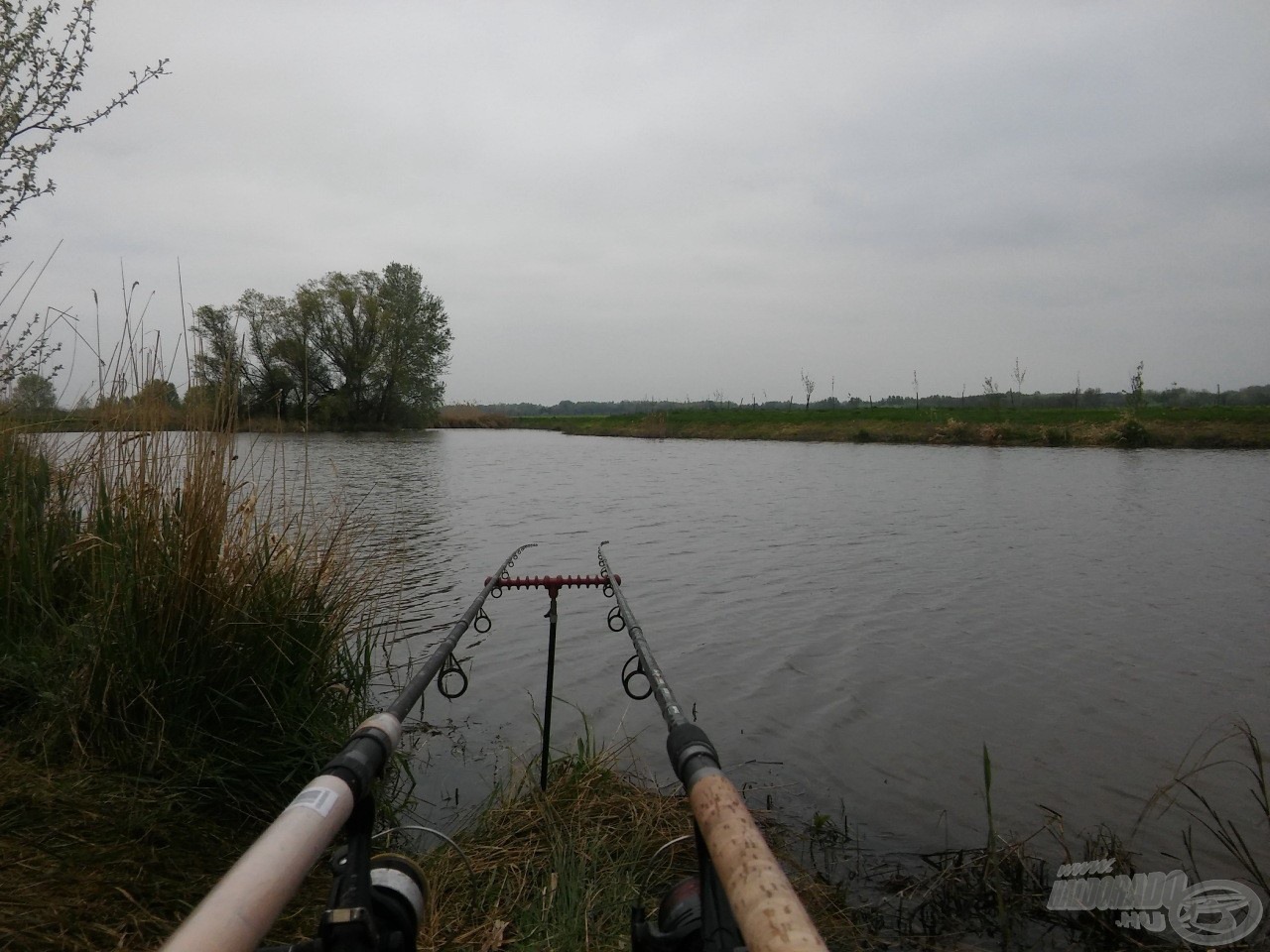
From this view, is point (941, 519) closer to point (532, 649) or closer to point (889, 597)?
point (889, 597)

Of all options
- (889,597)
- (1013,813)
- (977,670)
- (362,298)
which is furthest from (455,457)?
(1013,813)

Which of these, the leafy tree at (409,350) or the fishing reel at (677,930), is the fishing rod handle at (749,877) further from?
the leafy tree at (409,350)

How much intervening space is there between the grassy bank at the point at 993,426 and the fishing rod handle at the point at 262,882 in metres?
38.6

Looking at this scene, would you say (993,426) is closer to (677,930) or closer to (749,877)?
(677,930)

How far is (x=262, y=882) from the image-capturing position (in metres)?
0.92

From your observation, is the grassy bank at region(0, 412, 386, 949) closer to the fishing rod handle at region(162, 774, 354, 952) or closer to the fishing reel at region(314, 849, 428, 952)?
the fishing reel at region(314, 849, 428, 952)

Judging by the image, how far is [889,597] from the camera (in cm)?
951

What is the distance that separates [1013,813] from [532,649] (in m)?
4.19

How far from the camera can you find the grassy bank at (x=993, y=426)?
33.5 metres

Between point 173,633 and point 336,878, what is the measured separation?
2.42 meters

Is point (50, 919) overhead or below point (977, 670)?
overhead

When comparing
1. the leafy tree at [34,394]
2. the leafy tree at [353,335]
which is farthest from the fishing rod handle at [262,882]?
the leafy tree at [353,335]

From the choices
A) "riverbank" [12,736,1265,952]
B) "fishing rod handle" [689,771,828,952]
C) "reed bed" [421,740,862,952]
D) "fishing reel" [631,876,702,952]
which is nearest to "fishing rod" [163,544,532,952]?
"fishing reel" [631,876,702,952]

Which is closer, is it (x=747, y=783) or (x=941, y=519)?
(x=747, y=783)
